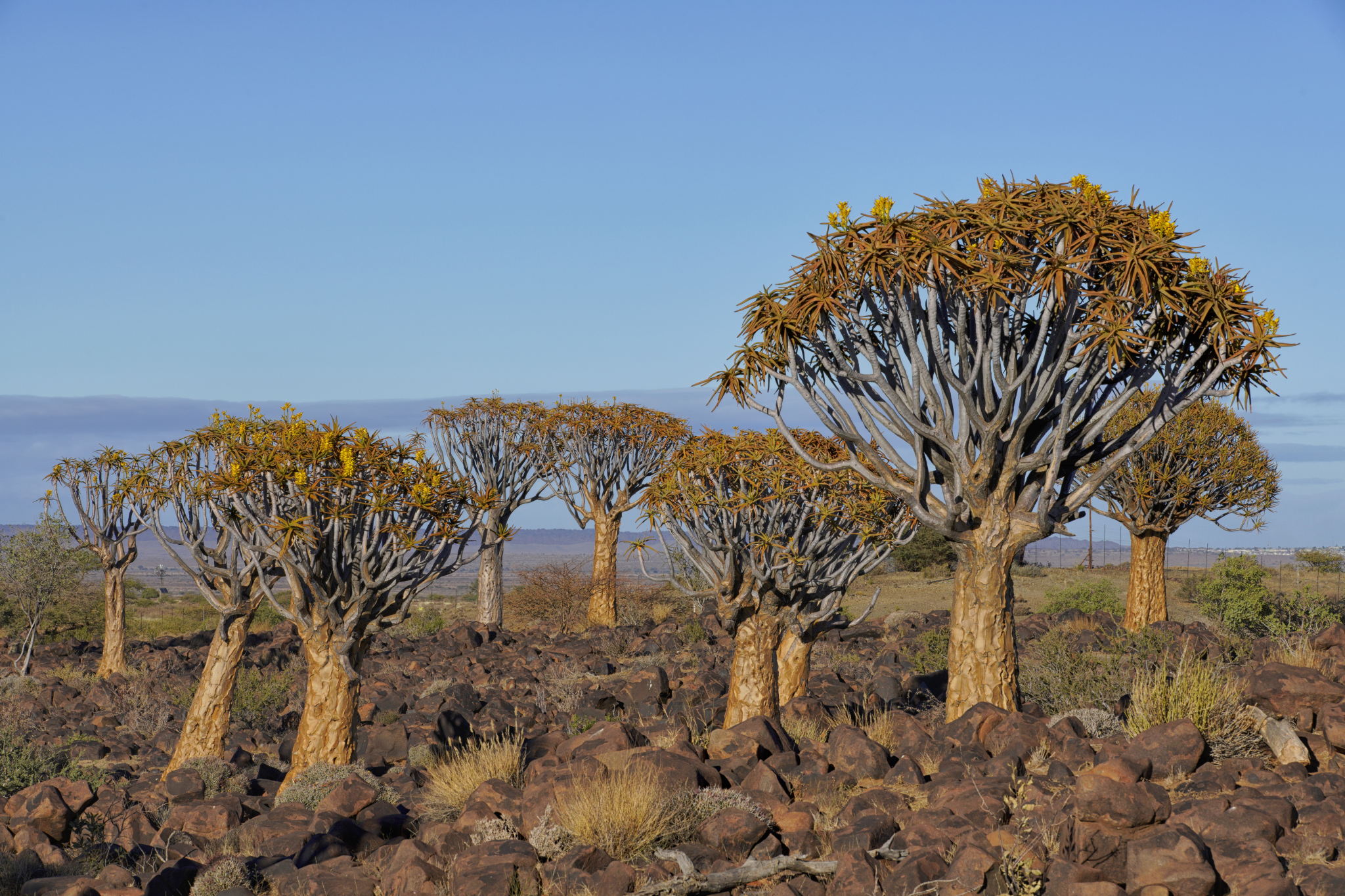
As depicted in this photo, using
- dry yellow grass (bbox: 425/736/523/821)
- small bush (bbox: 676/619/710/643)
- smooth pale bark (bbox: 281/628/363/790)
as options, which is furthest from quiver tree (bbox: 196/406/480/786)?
small bush (bbox: 676/619/710/643)

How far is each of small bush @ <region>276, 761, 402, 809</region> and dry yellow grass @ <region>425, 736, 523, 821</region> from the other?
0.45 meters

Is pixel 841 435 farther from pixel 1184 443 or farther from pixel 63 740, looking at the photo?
pixel 1184 443

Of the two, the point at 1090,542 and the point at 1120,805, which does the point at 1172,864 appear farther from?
the point at 1090,542

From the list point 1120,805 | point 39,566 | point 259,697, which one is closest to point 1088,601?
point 259,697

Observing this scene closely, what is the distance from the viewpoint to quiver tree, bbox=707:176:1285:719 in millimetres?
8516

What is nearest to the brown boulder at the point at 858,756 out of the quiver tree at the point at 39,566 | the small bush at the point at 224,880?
the small bush at the point at 224,880

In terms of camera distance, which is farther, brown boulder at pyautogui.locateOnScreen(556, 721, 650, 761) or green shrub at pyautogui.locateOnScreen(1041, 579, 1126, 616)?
green shrub at pyautogui.locateOnScreen(1041, 579, 1126, 616)

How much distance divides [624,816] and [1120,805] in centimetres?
296

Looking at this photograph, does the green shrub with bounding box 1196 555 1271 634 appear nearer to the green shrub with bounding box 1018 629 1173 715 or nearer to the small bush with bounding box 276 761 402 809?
the green shrub with bounding box 1018 629 1173 715

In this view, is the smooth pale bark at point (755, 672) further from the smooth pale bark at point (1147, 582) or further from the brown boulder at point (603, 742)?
the smooth pale bark at point (1147, 582)

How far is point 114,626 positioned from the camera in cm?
2048

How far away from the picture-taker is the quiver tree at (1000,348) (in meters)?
8.52

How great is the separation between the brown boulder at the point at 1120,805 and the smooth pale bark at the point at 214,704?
10324 millimetres

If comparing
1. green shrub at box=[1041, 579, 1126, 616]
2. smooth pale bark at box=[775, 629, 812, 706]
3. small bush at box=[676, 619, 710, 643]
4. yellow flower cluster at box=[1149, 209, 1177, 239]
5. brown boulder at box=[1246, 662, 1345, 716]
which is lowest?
small bush at box=[676, 619, 710, 643]
